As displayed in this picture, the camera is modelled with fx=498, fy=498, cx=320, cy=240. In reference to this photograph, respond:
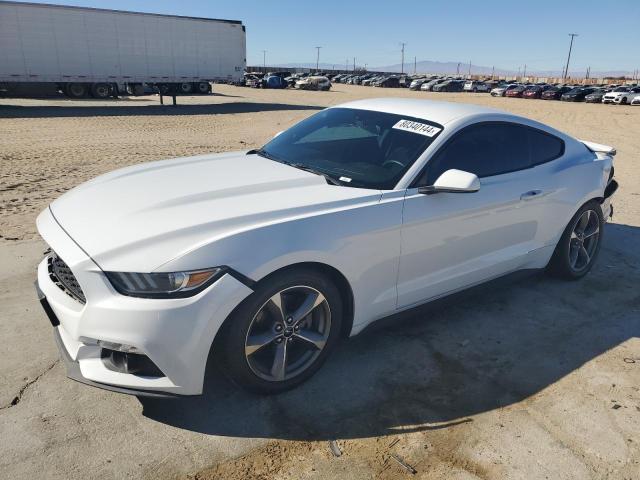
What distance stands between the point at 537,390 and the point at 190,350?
215cm

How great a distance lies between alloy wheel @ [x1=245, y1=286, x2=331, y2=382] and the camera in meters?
2.74

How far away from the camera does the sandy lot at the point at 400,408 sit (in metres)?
2.47

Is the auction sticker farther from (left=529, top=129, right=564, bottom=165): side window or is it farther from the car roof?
(left=529, top=129, right=564, bottom=165): side window

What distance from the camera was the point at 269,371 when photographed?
2881mm

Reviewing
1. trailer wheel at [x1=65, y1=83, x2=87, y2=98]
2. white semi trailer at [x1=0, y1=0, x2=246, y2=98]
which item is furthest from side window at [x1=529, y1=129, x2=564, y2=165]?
trailer wheel at [x1=65, y1=83, x2=87, y2=98]

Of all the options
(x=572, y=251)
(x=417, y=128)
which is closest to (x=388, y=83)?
(x=572, y=251)

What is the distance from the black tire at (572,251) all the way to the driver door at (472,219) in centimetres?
60

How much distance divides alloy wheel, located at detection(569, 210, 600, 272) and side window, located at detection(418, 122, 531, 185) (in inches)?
42.0

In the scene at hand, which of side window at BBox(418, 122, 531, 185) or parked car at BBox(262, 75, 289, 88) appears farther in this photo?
parked car at BBox(262, 75, 289, 88)

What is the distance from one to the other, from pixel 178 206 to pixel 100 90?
89.5ft

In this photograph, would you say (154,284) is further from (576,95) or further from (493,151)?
(576,95)

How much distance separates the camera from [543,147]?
421cm

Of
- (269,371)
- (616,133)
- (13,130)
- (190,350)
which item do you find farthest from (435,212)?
(616,133)

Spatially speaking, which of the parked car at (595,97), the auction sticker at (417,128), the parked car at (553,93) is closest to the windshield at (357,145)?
the auction sticker at (417,128)
